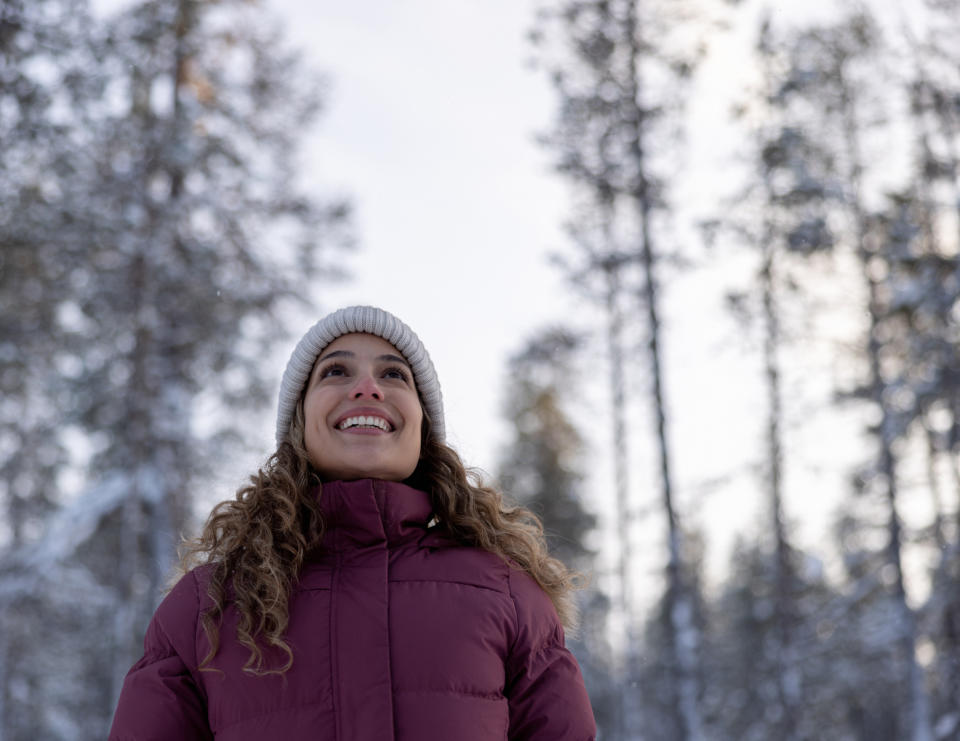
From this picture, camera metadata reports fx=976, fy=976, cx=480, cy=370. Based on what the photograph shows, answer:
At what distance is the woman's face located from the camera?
9.20 feet

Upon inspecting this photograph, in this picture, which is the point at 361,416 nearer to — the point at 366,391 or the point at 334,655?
the point at 366,391

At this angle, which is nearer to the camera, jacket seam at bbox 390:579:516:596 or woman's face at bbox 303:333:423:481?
jacket seam at bbox 390:579:516:596

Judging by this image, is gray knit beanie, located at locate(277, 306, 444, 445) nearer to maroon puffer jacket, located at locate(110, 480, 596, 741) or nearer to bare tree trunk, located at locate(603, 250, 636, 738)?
maroon puffer jacket, located at locate(110, 480, 596, 741)

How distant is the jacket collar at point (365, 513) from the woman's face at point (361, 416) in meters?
0.14

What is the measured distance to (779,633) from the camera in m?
14.2

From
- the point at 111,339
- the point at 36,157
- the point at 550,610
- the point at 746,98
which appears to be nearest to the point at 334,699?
the point at 550,610

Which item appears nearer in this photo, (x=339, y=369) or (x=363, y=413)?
(x=363, y=413)

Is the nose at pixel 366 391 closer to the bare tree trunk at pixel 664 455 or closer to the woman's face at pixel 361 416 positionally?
the woman's face at pixel 361 416

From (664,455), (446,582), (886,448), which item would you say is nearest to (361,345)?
(446,582)

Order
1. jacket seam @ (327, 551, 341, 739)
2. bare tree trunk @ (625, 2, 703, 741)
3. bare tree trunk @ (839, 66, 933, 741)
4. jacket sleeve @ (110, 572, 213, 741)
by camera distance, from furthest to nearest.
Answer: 1. bare tree trunk @ (839, 66, 933, 741)
2. bare tree trunk @ (625, 2, 703, 741)
3. jacket sleeve @ (110, 572, 213, 741)
4. jacket seam @ (327, 551, 341, 739)

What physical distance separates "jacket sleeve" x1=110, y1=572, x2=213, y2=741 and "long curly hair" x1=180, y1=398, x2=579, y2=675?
8 cm

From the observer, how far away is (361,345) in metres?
3.02

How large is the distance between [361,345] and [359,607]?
2.95 ft

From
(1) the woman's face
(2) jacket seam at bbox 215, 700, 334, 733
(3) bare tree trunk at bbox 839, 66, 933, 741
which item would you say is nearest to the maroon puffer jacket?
(2) jacket seam at bbox 215, 700, 334, 733
